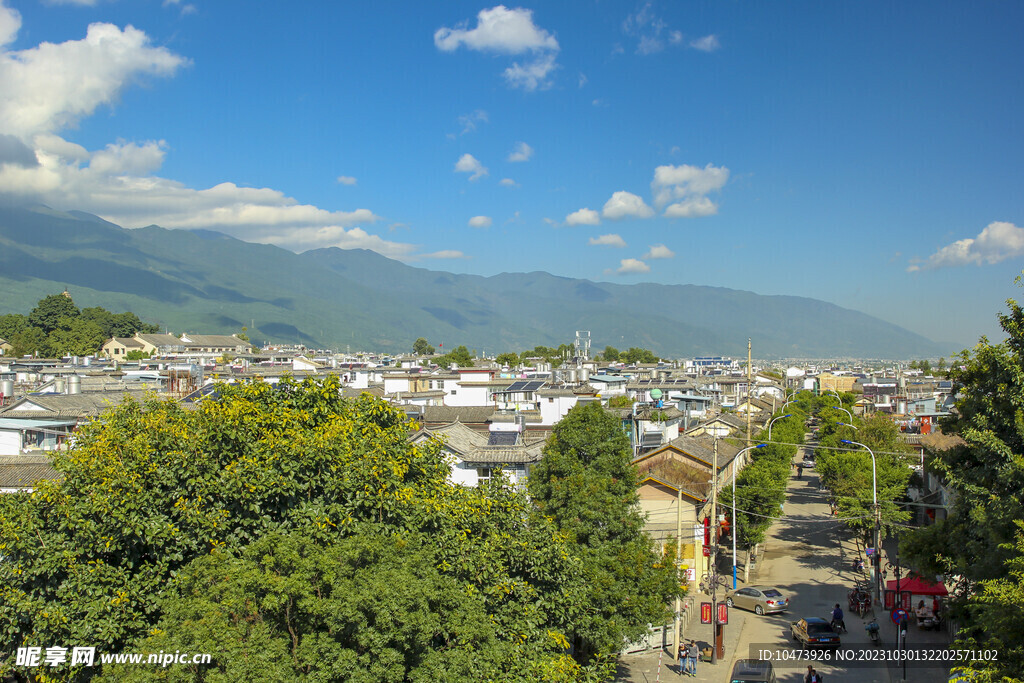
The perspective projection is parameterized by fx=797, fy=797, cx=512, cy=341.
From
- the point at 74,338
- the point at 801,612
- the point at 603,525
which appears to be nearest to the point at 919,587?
the point at 801,612

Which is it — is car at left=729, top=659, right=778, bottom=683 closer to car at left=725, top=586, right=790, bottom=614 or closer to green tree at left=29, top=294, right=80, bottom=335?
car at left=725, top=586, right=790, bottom=614

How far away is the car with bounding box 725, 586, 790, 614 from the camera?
3131 centimetres

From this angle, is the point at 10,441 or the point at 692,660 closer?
the point at 692,660

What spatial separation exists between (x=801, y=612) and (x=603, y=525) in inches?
514

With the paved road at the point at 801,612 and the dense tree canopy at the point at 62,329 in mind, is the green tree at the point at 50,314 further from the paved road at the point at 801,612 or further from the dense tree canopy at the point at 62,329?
the paved road at the point at 801,612

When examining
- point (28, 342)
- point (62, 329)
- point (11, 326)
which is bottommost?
point (28, 342)

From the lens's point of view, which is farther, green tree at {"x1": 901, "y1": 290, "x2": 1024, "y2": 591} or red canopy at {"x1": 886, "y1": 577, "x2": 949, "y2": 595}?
red canopy at {"x1": 886, "y1": 577, "x2": 949, "y2": 595}

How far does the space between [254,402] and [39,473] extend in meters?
15.1

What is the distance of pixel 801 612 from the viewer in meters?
31.2

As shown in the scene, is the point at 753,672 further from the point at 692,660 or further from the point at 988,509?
the point at 988,509

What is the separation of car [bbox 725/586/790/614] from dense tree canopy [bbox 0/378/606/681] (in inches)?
647

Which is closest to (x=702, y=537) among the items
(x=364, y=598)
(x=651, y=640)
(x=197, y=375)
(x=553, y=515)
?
(x=651, y=640)

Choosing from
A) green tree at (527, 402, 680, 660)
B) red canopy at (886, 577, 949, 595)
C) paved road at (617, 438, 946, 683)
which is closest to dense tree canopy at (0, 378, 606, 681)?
green tree at (527, 402, 680, 660)

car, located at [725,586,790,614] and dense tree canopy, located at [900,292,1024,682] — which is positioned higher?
dense tree canopy, located at [900,292,1024,682]
